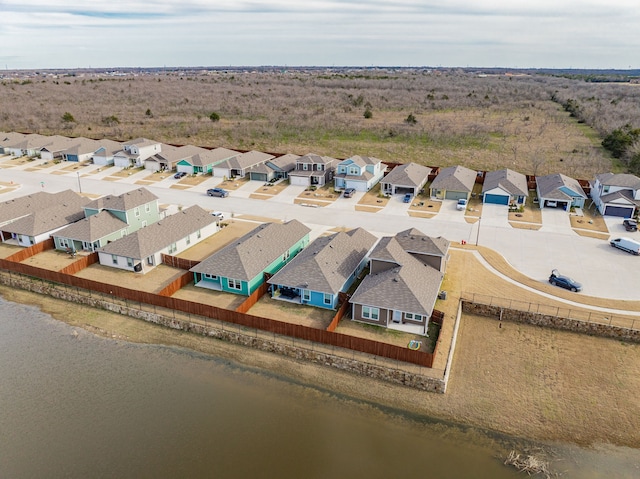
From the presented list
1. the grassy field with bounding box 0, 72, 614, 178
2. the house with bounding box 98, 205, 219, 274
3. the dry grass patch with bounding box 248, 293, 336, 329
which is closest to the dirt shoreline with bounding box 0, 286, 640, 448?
the dry grass patch with bounding box 248, 293, 336, 329

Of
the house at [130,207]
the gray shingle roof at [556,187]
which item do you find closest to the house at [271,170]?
the house at [130,207]

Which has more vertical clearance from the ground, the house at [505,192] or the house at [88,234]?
the house at [505,192]

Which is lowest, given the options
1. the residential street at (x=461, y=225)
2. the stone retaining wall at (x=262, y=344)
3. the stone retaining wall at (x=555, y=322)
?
the stone retaining wall at (x=262, y=344)

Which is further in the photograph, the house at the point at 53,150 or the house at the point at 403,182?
the house at the point at 53,150

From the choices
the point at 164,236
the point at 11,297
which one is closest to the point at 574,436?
the point at 164,236

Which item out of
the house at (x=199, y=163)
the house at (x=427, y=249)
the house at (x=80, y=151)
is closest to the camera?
the house at (x=427, y=249)

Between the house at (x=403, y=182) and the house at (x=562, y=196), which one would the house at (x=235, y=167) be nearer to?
the house at (x=403, y=182)

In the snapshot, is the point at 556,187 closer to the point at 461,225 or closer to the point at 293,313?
the point at 461,225

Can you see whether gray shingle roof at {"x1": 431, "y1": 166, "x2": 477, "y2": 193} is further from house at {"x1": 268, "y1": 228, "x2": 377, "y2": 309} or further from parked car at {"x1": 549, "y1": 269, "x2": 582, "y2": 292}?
house at {"x1": 268, "y1": 228, "x2": 377, "y2": 309}

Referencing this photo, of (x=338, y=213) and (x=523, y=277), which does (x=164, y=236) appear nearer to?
(x=338, y=213)
